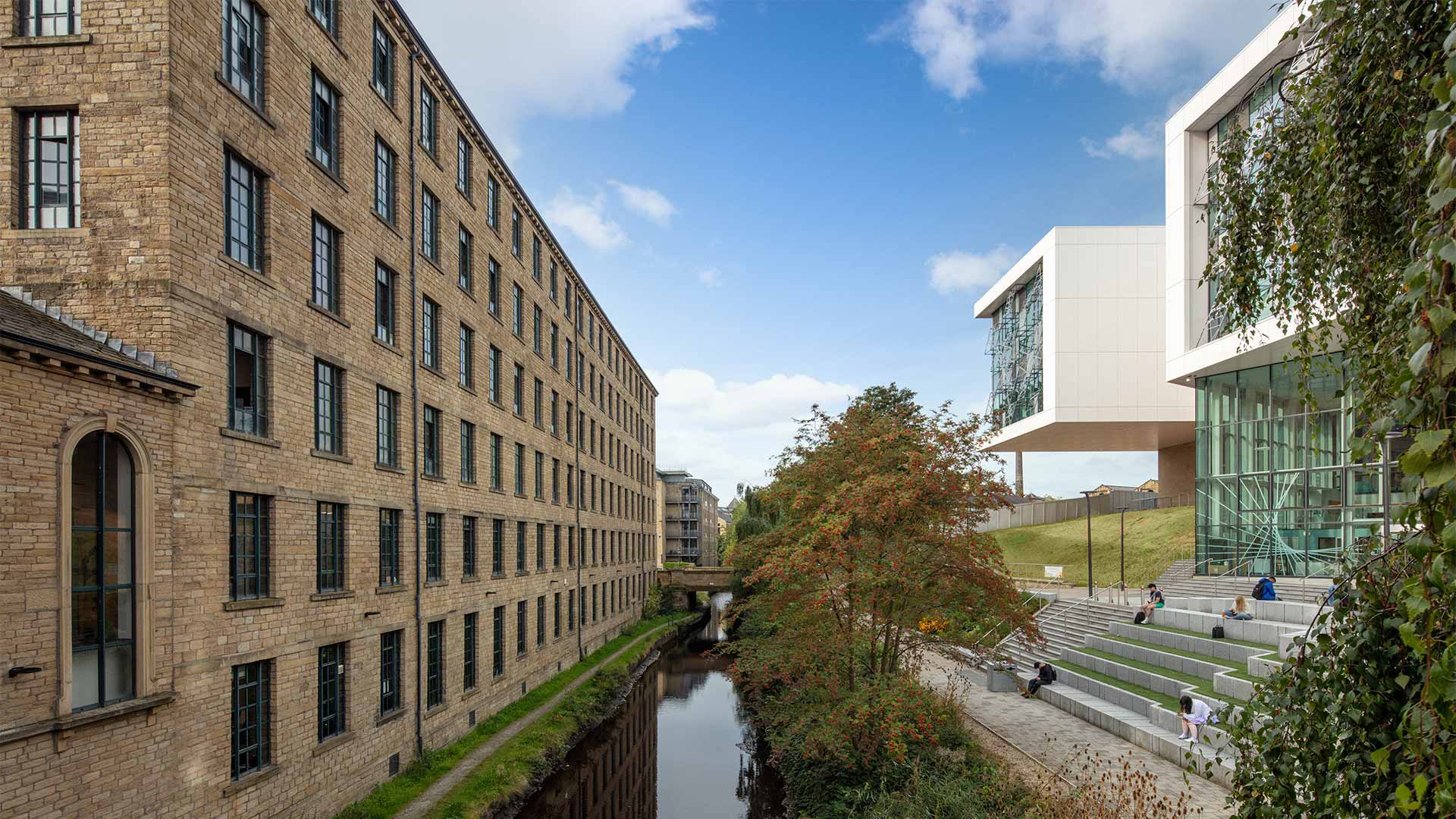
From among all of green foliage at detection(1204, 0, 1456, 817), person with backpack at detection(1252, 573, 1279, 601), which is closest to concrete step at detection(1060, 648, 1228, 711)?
person with backpack at detection(1252, 573, 1279, 601)

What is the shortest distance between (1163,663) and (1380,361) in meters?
22.1

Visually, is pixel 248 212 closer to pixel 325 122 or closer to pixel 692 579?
pixel 325 122

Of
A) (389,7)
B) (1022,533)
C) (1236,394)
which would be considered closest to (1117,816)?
(389,7)

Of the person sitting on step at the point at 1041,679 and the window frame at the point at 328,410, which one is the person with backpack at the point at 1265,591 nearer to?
the person sitting on step at the point at 1041,679

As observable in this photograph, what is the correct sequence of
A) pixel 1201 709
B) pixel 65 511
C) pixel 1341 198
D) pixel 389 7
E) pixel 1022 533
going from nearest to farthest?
1. pixel 1341 198
2. pixel 65 511
3. pixel 1201 709
4. pixel 389 7
5. pixel 1022 533

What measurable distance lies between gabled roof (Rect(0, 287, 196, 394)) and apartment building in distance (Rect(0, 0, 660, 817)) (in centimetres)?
5

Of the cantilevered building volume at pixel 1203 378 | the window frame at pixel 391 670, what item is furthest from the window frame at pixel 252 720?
the cantilevered building volume at pixel 1203 378

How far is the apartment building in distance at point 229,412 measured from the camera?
9.90 m

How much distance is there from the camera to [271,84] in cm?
1404

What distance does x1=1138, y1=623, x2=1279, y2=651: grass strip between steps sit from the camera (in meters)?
20.5

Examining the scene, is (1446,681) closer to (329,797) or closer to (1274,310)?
(1274,310)

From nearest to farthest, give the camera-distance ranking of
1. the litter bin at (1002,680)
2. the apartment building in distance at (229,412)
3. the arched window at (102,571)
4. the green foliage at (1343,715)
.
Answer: the green foliage at (1343,715), the apartment building in distance at (229,412), the arched window at (102,571), the litter bin at (1002,680)

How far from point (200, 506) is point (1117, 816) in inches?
524

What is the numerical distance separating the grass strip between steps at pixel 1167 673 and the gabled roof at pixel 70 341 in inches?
776
